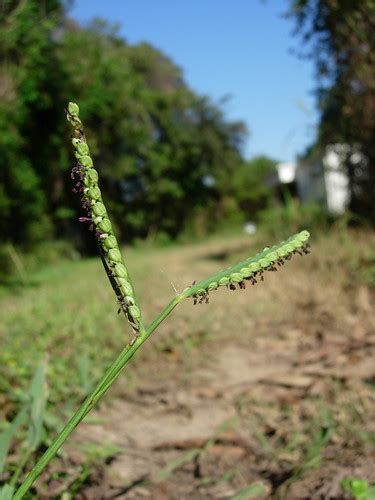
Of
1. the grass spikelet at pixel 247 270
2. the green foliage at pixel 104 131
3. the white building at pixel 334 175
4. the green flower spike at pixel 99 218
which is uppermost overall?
the green foliage at pixel 104 131

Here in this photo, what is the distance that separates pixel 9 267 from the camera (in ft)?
30.1

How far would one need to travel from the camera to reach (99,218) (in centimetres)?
60

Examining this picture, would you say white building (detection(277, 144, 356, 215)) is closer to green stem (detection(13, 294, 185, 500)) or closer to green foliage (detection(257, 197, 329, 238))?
green foliage (detection(257, 197, 329, 238))

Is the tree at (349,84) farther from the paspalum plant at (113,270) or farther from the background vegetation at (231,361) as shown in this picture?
the paspalum plant at (113,270)

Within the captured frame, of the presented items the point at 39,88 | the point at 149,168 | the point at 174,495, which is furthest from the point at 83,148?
the point at 149,168

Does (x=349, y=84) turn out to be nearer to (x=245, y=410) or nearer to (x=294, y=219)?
(x=294, y=219)

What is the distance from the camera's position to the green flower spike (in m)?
0.59

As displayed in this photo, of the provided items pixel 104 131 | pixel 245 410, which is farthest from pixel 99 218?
pixel 104 131

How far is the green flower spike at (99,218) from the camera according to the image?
1.95ft

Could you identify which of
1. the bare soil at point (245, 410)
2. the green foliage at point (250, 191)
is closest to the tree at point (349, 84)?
the bare soil at point (245, 410)

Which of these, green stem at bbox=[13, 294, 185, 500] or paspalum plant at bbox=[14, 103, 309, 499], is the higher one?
paspalum plant at bbox=[14, 103, 309, 499]

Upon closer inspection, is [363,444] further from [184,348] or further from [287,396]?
[184,348]

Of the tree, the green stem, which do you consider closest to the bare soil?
the green stem

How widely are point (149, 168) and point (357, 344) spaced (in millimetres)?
23866
